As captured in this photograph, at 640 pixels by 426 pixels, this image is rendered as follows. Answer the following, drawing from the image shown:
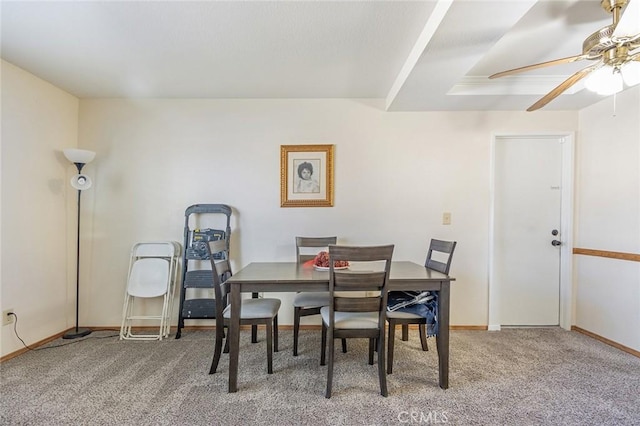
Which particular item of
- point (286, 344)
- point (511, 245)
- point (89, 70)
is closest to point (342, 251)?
point (286, 344)

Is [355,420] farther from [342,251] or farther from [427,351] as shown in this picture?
[427,351]

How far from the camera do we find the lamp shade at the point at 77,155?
2.75m

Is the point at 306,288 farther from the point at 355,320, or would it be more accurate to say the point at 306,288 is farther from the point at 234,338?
the point at 234,338

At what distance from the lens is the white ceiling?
5.86 feet

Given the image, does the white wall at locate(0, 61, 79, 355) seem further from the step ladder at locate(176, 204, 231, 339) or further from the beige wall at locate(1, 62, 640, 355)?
the step ladder at locate(176, 204, 231, 339)

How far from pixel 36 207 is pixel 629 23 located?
4.23 metres

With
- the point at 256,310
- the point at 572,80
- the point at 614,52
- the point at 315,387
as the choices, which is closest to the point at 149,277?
the point at 256,310

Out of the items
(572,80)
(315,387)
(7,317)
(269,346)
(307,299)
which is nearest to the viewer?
(572,80)

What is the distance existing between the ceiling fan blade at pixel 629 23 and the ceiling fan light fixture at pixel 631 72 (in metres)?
0.21

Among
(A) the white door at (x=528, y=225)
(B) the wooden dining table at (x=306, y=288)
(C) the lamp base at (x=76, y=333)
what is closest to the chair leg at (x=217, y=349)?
(B) the wooden dining table at (x=306, y=288)

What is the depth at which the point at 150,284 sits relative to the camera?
9.82ft

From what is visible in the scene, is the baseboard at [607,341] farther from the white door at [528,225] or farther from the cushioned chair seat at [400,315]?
the cushioned chair seat at [400,315]

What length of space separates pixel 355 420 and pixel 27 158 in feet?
10.8

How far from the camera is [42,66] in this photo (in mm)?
2518
